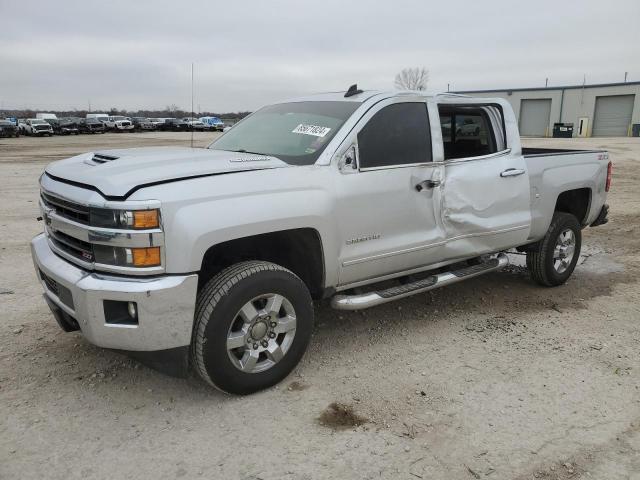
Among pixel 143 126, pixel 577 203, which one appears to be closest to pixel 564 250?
pixel 577 203

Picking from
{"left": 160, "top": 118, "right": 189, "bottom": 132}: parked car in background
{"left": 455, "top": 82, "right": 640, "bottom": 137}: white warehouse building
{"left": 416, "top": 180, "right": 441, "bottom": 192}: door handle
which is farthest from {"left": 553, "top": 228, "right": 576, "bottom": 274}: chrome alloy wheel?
{"left": 160, "top": 118, "right": 189, "bottom": 132}: parked car in background

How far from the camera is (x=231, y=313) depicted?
3207 millimetres

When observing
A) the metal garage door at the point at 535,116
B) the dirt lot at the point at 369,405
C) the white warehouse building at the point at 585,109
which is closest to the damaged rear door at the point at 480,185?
the dirt lot at the point at 369,405

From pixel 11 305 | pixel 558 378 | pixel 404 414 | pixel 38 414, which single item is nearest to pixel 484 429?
pixel 404 414

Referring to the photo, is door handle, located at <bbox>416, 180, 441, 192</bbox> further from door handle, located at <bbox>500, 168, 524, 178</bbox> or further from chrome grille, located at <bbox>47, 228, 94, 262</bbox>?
chrome grille, located at <bbox>47, 228, 94, 262</bbox>

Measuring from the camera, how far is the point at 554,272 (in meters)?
5.66

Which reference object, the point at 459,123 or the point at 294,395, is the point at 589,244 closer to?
the point at 459,123

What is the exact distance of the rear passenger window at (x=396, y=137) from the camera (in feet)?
12.8

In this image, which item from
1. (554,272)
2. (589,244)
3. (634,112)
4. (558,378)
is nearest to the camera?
(558,378)

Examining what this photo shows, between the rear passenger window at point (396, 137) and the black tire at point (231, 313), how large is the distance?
3.44 ft

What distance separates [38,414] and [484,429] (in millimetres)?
2580

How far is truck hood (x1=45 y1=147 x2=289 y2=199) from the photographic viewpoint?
3.05m

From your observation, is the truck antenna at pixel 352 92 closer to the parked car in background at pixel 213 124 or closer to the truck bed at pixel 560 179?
the truck bed at pixel 560 179

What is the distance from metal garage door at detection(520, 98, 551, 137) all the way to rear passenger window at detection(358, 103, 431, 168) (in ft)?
178
